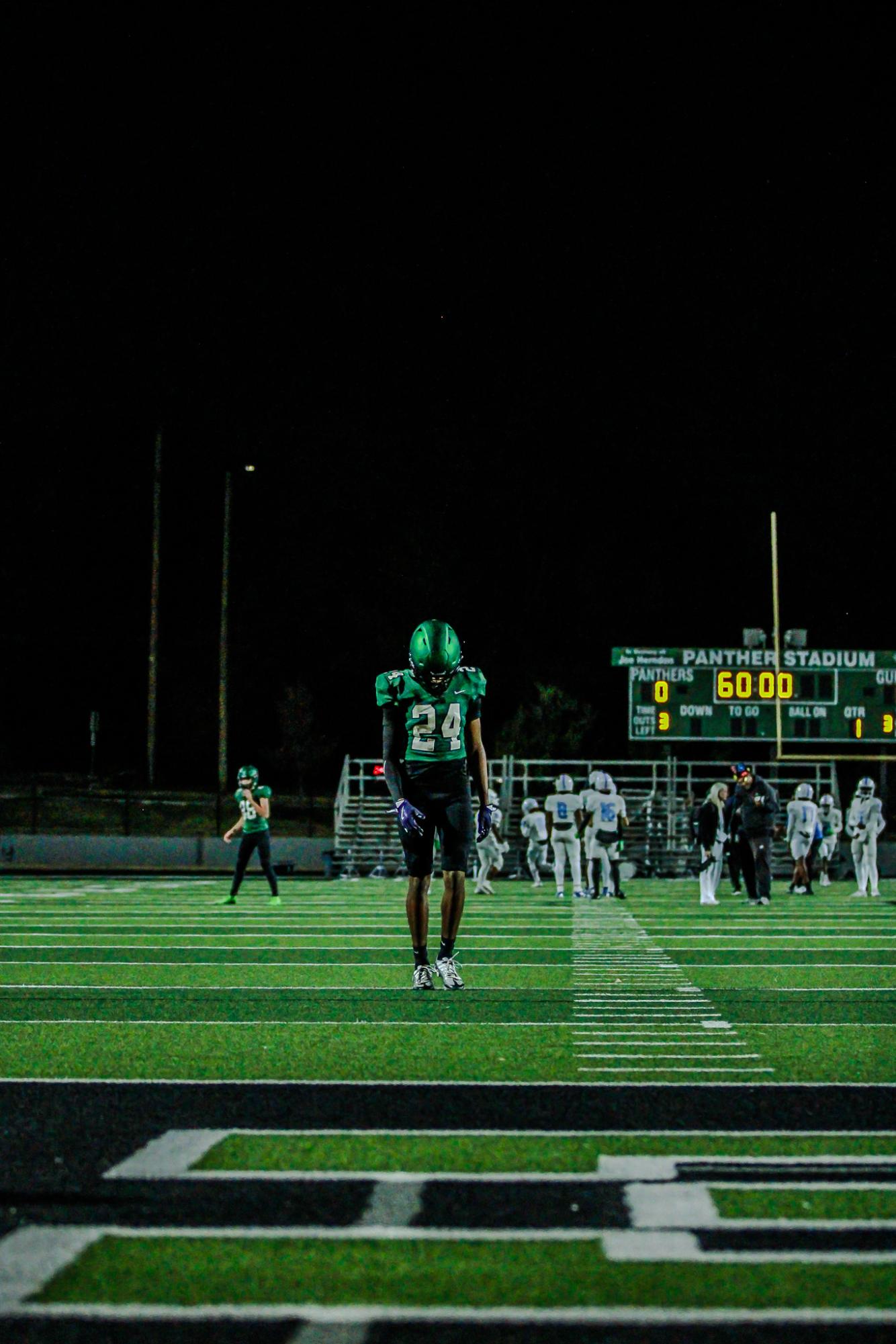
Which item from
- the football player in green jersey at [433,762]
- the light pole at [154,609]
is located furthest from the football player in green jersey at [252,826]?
the light pole at [154,609]

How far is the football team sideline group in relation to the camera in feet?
29.3

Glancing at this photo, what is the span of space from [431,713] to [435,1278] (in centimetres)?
560

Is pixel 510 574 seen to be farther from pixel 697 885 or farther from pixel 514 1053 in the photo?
pixel 514 1053

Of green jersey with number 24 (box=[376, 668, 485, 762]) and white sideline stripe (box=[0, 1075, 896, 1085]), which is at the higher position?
green jersey with number 24 (box=[376, 668, 485, 762])

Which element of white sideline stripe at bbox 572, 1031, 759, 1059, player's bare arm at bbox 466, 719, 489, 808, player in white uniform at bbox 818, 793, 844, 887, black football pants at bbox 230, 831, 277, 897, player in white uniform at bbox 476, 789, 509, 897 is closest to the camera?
white sideline stripe at bbox 572, 1031, 759, 1059

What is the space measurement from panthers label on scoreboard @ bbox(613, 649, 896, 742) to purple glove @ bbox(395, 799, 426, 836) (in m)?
25.4

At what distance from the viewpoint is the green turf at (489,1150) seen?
4520mm

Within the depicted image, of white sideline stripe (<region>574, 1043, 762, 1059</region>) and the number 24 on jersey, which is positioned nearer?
white sideline stripe (<region>574, 1043, 762, 1059</region>)

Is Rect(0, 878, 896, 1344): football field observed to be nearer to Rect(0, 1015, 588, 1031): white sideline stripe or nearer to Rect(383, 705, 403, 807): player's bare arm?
Rect(0, 1015, 588, 1031): white sideline stripe

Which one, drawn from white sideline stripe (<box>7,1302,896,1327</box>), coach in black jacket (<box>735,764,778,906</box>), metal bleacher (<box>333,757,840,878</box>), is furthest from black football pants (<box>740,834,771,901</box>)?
white sideline stripe (<box>7,1302,896,1327</box>)

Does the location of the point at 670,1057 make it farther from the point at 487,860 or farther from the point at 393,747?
the point at 487,860

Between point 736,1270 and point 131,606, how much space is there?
66.2m

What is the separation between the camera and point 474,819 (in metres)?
9.54

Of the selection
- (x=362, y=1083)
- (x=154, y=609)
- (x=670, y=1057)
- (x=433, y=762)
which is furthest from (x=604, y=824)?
(x=154, y=609)
